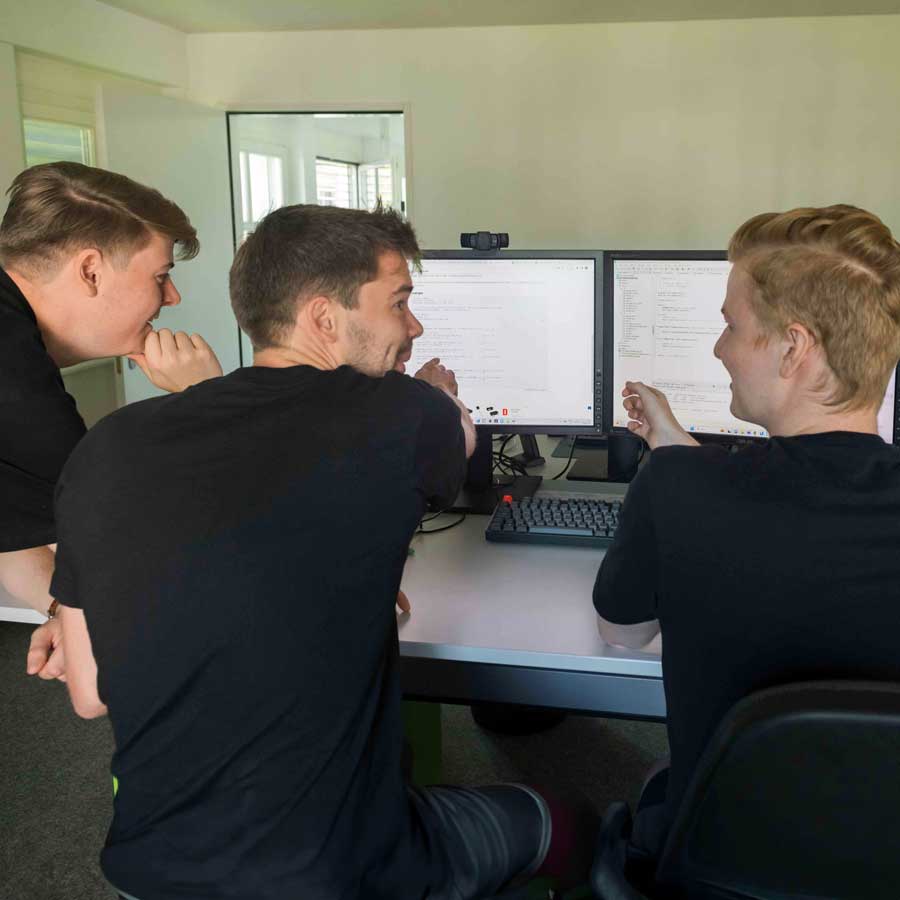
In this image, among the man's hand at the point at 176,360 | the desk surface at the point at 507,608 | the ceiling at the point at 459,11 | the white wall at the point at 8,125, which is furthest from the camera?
the ceiling at the point at 459,11

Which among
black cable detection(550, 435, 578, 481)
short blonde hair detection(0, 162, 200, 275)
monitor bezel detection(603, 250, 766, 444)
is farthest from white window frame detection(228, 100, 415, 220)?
short blonde hair detection(0, 162, 200, 275)

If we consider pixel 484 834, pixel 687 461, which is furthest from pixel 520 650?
pixel 687 461

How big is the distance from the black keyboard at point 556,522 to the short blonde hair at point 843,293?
679mm

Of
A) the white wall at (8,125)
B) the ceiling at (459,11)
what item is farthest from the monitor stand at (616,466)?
the ceiling at (459,11)

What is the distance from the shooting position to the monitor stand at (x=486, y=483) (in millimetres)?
2004

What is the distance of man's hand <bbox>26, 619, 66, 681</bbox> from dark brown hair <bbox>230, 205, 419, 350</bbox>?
523 mm

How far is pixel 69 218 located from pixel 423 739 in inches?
47.7

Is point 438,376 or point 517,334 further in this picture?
point 517,334

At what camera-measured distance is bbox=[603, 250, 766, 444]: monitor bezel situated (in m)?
1.85

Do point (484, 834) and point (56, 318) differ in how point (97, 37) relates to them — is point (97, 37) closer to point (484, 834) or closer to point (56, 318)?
point (56, 318)

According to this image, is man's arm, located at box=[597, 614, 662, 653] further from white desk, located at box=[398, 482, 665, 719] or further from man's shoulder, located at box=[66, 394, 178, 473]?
man's shoulder, located at box=[66, 394, 178, 473]

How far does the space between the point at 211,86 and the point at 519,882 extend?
566cm

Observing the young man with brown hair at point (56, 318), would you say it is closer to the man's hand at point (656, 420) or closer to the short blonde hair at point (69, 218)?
the short blonde hair at point (69, 218)

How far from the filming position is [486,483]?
2092 mm
